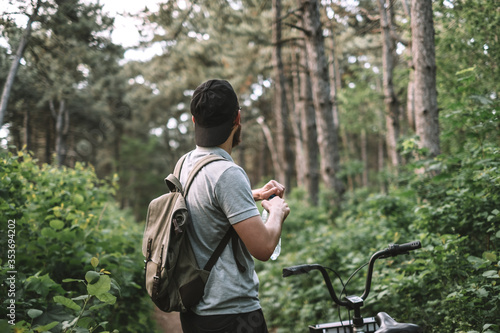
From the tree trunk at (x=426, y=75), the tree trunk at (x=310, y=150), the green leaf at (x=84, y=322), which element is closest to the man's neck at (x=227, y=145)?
the green leaf at (x=84, y=322)

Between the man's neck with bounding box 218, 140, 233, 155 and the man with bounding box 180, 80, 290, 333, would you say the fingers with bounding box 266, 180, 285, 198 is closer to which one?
the man with bounding box 180, 80, 290, 333

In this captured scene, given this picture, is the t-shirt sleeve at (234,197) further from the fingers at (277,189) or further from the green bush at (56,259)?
the green bush at (56,259)

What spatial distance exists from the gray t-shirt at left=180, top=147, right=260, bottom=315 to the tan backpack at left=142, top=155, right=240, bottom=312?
0.03m

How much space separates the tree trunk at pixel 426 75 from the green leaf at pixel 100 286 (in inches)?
224

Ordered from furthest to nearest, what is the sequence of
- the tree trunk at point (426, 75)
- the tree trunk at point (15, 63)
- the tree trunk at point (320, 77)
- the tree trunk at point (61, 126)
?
the tree trunk at point (61, 126), the tree trunk at point (320, 77), the tree trunk at point (426, 75), the tree trunk at point (15, 63)

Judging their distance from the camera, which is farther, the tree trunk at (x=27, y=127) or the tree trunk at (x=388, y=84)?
the tree trunk at (x=388, y=84)

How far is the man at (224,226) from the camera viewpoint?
1984 millimetres

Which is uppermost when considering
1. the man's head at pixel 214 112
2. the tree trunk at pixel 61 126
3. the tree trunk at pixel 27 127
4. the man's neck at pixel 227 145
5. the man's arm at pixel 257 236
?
the tree trunk at pixel 61 126

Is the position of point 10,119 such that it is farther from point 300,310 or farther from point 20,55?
point 300,310

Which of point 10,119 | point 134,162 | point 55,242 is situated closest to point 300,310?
point 55,242

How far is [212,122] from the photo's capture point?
2213mm

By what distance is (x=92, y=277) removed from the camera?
2420 millimetres

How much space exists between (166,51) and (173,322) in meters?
24.1

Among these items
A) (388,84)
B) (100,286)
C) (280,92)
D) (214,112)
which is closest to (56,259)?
(100,286)
